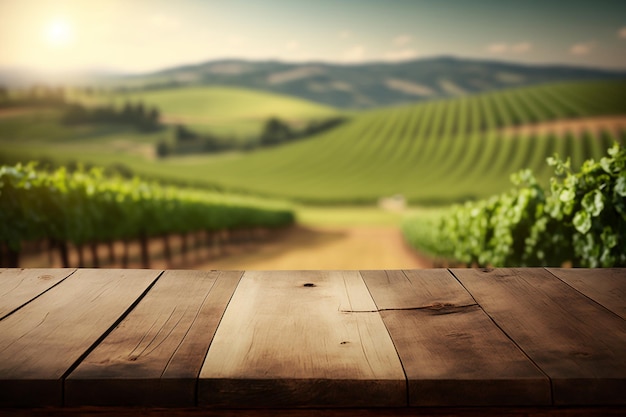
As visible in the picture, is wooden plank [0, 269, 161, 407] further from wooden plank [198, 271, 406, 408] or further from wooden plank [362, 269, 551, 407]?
wooden plank [362, 269, 551, 407]

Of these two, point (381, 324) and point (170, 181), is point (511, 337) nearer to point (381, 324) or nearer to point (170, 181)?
point (381, 324)

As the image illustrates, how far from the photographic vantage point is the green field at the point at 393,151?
5581cm

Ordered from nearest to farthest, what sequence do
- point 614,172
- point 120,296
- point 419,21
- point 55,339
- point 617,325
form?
point 55,339 → point 617,325 → point 120,296 → point 614,172 → point 419,21

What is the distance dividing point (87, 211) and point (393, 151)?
58.7 metres

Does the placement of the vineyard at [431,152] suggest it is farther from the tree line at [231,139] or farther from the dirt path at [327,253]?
the dirt path at [327,253]

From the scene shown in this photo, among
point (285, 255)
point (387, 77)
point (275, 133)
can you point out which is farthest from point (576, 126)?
point (387, 77)

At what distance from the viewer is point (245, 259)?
752 inches

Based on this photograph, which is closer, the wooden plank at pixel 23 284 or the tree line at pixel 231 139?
the wooden plank at pixel 23 284

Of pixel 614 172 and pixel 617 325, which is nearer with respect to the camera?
pixel 617 325

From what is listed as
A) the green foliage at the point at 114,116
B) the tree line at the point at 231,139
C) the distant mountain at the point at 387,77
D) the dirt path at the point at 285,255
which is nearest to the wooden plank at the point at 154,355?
the dirt path at the point at 285,255

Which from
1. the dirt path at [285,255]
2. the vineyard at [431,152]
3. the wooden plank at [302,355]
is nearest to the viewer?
the wooden plank at [302,355]

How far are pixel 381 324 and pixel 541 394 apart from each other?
41 cm

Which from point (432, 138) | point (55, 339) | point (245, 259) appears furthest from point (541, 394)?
point (432, 138)

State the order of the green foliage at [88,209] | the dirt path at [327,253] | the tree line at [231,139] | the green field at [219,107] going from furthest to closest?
1. the green field at [219,107]
2. the tree line at [231,139]
3. the dirt path at [327,253]
4. the green foliage at [88,209]
